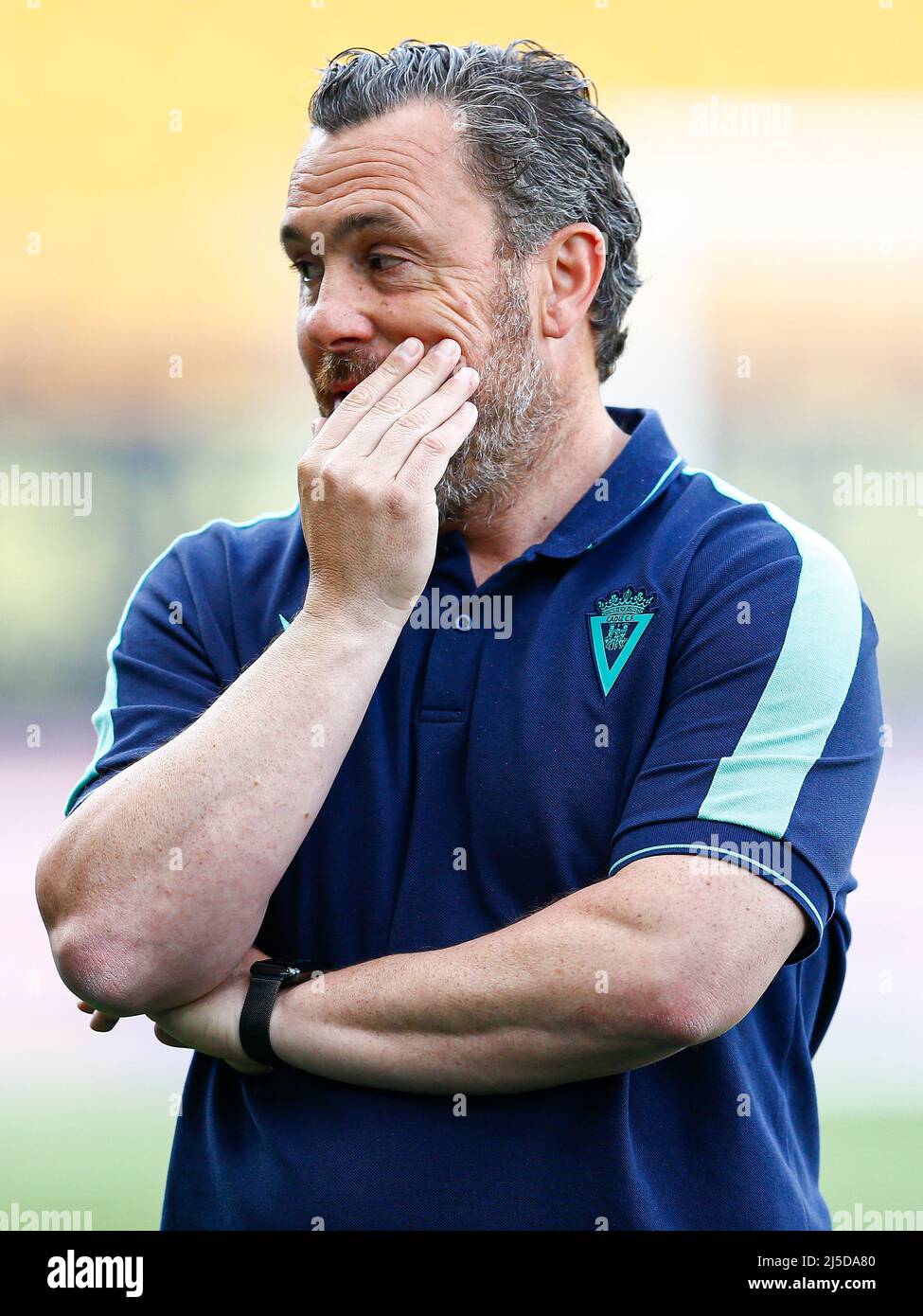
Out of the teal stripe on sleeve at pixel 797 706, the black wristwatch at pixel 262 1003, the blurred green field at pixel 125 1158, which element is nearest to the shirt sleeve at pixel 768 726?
the teal stripe on sleeve at pixel 797 706

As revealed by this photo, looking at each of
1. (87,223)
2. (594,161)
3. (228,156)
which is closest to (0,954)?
(87,223)

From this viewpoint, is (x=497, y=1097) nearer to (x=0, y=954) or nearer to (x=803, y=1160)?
(x=803, y=1160)

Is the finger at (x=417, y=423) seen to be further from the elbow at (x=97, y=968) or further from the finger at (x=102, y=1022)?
the finger at (x=102, y=1022)

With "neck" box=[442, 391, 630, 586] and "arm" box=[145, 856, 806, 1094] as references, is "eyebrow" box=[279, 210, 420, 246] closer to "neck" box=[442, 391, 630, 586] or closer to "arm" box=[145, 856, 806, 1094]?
"neck" box=[442, 391, 630, 586]

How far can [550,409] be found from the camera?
189 centimetres

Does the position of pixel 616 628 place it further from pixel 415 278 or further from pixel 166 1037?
pixel 166 1037

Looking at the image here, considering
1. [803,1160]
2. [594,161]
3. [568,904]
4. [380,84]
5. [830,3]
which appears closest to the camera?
[568,904]

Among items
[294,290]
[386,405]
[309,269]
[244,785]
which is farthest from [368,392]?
[294,290]

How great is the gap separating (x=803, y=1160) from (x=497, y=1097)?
47 cm

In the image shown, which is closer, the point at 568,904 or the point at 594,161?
the point at 568,904

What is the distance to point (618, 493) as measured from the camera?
1.81m

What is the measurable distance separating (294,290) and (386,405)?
456cm

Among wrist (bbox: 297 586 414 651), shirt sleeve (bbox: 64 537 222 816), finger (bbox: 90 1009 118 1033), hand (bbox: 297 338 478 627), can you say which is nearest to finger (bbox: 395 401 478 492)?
hand (bbox: 297 338 478 627)

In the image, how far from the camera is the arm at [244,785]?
1494 mm
